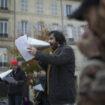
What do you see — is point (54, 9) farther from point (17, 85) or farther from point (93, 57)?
point (93, 57)

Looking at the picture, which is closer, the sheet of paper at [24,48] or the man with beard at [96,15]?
the man with beard at [96,15]

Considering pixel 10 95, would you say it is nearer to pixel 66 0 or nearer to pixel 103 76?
pixel 103 76

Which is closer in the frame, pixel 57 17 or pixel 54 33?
pixel 54 33

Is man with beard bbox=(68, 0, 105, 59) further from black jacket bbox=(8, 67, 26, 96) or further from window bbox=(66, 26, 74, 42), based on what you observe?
window bbox=(66, 26, 74, 42)

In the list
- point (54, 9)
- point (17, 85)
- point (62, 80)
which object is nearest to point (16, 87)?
point (17, 85)

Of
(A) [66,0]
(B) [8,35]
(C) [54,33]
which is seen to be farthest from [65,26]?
(C) [54,33]

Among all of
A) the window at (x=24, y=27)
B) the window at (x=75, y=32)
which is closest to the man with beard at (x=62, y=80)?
the window at (x=24, y=27)

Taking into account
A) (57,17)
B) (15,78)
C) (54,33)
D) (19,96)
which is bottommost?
(19,96)

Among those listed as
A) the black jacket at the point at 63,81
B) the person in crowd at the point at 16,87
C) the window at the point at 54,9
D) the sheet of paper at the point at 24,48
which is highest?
the window at the point at 54,9

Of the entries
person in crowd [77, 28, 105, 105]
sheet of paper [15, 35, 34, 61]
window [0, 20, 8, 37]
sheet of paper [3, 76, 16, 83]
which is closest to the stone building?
window [0, 20, 8, 37]

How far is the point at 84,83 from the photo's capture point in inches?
55.9

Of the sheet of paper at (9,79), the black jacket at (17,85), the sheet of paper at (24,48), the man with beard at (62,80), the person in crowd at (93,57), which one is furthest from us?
the black jacket at (17,85)

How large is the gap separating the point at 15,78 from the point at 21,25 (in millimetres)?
18915

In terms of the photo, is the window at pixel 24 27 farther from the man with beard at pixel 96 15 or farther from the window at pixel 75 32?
the man with beard at pixel 96 15
